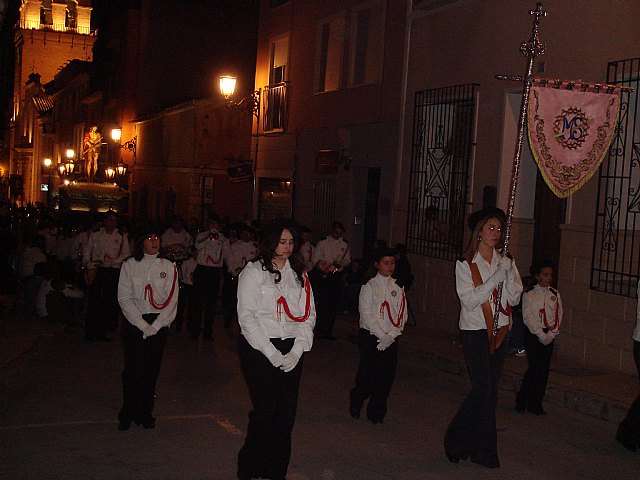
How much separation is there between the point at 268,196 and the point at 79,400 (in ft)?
51.3

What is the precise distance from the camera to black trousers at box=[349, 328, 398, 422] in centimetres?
832

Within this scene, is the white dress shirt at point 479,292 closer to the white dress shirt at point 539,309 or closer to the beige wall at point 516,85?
the white dress shirt at point 539,309

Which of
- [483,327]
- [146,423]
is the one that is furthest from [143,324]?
[483,327]

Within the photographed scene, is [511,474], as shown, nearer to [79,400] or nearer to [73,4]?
[79,400]

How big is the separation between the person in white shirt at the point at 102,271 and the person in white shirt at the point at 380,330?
5.97 metres

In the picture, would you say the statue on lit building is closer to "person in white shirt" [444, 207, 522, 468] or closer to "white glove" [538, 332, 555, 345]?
"white glove" [538, 332, 555, 345]

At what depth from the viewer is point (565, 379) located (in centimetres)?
1061

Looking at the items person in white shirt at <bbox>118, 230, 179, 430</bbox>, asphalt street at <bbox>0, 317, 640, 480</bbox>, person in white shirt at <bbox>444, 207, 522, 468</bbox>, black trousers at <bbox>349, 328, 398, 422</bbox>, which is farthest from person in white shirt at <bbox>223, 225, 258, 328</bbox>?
person in white shirt at <bbox>444, 207, 522, 468</bbox>

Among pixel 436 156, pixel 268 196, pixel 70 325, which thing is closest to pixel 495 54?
pixel 436 156

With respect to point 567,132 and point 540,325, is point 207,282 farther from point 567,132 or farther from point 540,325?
point 567,132

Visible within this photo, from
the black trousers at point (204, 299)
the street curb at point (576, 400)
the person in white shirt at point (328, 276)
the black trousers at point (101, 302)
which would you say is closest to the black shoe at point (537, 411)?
the street curb at point (576, 400)

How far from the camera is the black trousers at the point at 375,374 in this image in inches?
328

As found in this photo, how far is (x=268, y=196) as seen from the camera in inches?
959

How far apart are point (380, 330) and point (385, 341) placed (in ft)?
0.37
